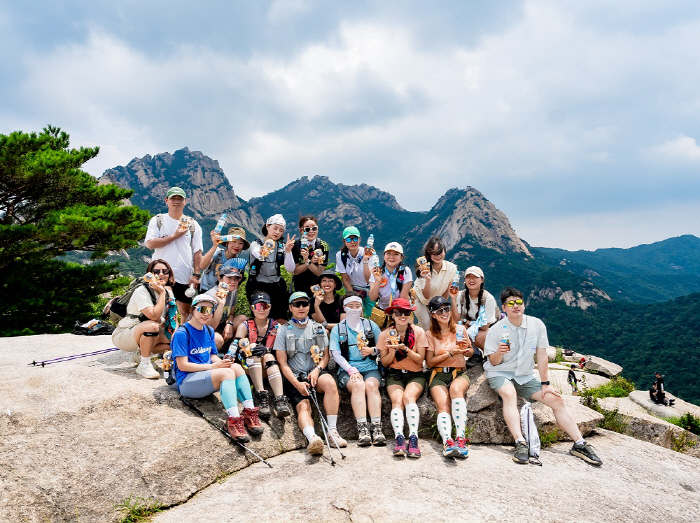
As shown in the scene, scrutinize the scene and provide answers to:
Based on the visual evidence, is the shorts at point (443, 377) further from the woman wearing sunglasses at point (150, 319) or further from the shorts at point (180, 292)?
the shorts at point (180, 292)

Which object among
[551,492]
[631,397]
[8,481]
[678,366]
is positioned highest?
[8,481]

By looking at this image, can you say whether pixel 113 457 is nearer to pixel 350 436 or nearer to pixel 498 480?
pixel 350 436

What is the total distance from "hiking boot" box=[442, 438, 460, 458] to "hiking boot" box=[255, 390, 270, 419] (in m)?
2.68

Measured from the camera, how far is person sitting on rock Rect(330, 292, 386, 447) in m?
5.91

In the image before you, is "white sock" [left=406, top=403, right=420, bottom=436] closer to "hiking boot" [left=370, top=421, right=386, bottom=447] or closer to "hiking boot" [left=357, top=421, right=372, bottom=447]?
"hiking boot" [left=370, top=421, right=386, bottom=447]

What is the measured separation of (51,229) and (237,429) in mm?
13929

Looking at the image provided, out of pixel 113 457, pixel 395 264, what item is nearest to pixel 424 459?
pixel 395 264

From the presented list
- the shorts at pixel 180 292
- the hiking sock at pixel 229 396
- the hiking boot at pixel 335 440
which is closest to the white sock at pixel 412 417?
the hiking boot at pixel 335 440

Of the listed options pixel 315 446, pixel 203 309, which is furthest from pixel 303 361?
pixel 203 309

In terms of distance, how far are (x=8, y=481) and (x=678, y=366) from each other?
3342 inches

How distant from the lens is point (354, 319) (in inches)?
262

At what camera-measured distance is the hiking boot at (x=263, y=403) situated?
234 inches

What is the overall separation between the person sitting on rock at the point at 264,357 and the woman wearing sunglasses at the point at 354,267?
1.71 metres

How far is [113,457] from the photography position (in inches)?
183
